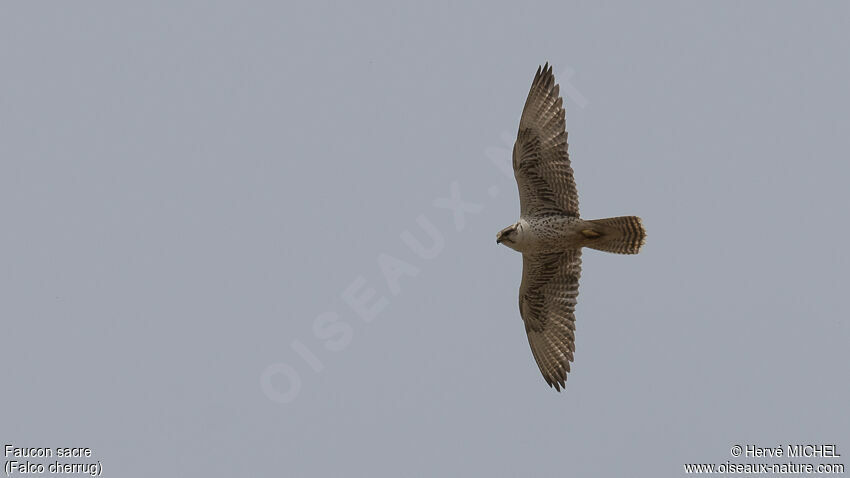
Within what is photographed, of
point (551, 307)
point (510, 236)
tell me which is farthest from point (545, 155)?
point (551, 307)

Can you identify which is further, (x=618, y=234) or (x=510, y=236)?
(x=510, y=236)

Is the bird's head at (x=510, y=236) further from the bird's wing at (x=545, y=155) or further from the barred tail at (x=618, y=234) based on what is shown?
the barred tail at (x=618, y=234)

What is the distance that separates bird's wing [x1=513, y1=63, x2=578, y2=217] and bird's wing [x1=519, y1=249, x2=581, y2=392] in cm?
78

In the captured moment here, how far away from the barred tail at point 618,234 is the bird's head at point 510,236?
782mm

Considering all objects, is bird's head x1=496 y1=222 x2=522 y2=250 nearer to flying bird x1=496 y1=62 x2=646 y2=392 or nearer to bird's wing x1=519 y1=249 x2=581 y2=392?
flying bird x1=496 y1=62 x2=646 y2=392

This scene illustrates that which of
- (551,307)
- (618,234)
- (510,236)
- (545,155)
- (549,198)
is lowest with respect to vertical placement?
(551,307)

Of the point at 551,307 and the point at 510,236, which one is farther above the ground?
the point at 510,236

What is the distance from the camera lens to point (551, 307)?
52.7 feet

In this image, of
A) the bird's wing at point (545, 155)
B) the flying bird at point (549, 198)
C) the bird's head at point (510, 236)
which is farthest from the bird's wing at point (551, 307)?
the bird's wing at point (545, 155)

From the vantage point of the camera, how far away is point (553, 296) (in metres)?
16.0

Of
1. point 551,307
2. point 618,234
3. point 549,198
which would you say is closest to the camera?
point 618,234

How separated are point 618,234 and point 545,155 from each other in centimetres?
127

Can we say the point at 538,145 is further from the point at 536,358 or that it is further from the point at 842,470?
the point at 842,470

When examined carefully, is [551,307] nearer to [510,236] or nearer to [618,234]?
[510,236]
